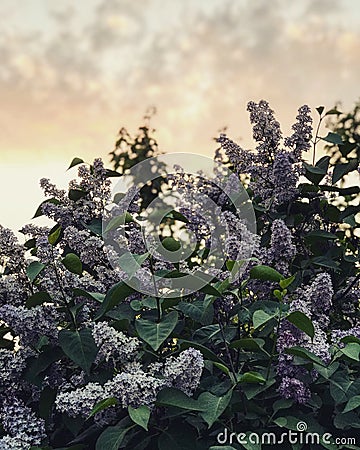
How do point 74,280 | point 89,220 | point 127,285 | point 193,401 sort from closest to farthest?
1. point 193,401
2. point 127,285
3. point 74,280
4. point 89,220

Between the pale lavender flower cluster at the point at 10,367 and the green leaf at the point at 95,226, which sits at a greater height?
the green leaf at the point at 95,226

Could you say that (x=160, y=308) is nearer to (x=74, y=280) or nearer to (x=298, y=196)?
(x=74, y=280)

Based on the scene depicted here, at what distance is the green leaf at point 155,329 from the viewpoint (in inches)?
87.3

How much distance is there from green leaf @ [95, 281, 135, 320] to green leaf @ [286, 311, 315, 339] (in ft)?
1.65

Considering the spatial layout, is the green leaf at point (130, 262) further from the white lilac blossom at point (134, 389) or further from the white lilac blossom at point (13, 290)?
the white lilac blossom at point (13, 290)

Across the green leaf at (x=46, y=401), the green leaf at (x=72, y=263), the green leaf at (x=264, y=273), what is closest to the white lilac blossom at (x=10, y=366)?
the green leaf at (x=46, y=401)

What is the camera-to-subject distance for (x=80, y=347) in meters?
2.35

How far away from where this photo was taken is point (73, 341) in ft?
7.79

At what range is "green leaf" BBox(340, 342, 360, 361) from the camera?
223 centimetres

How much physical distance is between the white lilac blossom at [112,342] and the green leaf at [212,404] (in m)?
0.25

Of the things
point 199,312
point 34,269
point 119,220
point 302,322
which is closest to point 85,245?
point 119,220

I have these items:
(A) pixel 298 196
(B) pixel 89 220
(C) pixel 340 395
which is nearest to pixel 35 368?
(B) pixel 89 220

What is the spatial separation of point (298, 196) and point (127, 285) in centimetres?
108

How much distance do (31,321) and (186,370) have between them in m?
0.58
